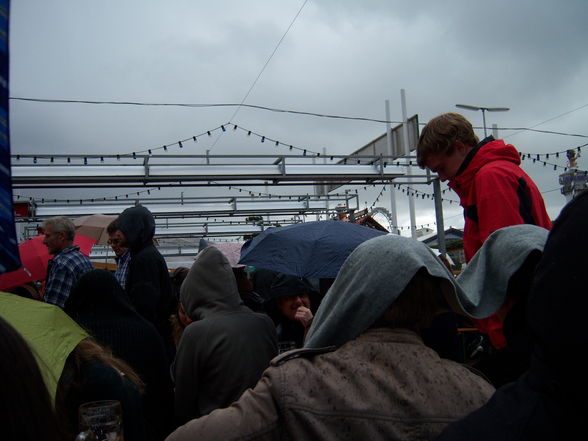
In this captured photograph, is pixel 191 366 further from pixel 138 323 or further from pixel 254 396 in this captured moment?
pixel 254 396

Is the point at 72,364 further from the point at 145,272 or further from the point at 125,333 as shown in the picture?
the point at 145,272

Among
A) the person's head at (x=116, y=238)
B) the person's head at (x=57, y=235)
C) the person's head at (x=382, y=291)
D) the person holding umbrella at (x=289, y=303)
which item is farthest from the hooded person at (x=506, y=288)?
the person's head at (x=57, y=235)

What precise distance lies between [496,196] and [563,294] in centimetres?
144

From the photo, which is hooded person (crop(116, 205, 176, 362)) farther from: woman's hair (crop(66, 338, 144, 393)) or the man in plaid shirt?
woman's hair (crop(66, 338, 144, 393))

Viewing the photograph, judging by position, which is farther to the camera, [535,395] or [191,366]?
[191,366]

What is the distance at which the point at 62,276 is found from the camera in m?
4.71

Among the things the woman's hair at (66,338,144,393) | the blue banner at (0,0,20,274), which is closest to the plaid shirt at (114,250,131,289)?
the woman's hair at (66,338,144,393)

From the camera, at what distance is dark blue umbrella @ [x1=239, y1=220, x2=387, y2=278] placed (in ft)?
16.5

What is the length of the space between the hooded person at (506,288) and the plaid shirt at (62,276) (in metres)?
4.06

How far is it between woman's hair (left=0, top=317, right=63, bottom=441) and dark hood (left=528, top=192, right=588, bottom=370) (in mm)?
1016

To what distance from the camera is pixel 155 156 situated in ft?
32.0

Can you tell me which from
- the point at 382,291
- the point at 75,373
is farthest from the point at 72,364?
the point at 382,291

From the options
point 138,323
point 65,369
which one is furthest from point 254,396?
point 138,323

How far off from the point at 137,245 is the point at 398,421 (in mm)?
4084
